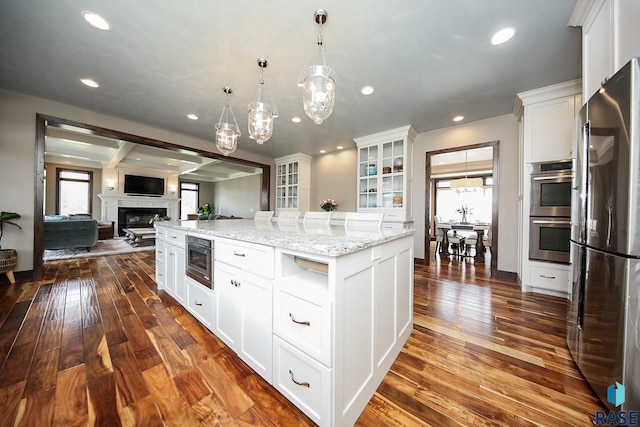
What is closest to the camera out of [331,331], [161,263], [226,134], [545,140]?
[331,331]

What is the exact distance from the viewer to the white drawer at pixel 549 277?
253 cm

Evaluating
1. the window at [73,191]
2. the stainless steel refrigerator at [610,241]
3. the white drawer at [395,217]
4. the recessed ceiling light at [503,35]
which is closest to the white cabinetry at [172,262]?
the stainless steel refrigerator at [610,241]

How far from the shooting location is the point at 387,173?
167 inches

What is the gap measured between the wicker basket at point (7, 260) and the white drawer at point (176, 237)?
91.4 inches

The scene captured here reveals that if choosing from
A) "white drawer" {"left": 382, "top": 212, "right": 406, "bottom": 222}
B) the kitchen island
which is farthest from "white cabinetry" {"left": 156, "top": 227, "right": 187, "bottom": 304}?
"white drawer" {"left": 382, "top": 212, "right": 406, "bottom": 222}

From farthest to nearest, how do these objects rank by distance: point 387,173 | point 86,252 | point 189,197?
1. point 189,197
2. point 86,252
3. point 387,173

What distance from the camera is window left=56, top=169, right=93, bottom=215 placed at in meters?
7.36

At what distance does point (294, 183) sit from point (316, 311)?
506 centimetres

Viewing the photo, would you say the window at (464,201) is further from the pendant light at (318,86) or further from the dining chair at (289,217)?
the pendant light at (318,86)

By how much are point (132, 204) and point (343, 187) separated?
8083 mm

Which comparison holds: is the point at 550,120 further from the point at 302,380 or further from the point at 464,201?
the point at 464,201

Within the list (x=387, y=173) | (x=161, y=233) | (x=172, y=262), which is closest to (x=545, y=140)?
(x=387, y=173)

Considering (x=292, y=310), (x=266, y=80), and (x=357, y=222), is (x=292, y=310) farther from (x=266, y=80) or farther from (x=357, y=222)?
(x=266, y=80)

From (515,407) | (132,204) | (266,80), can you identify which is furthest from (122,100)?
(132,204)
